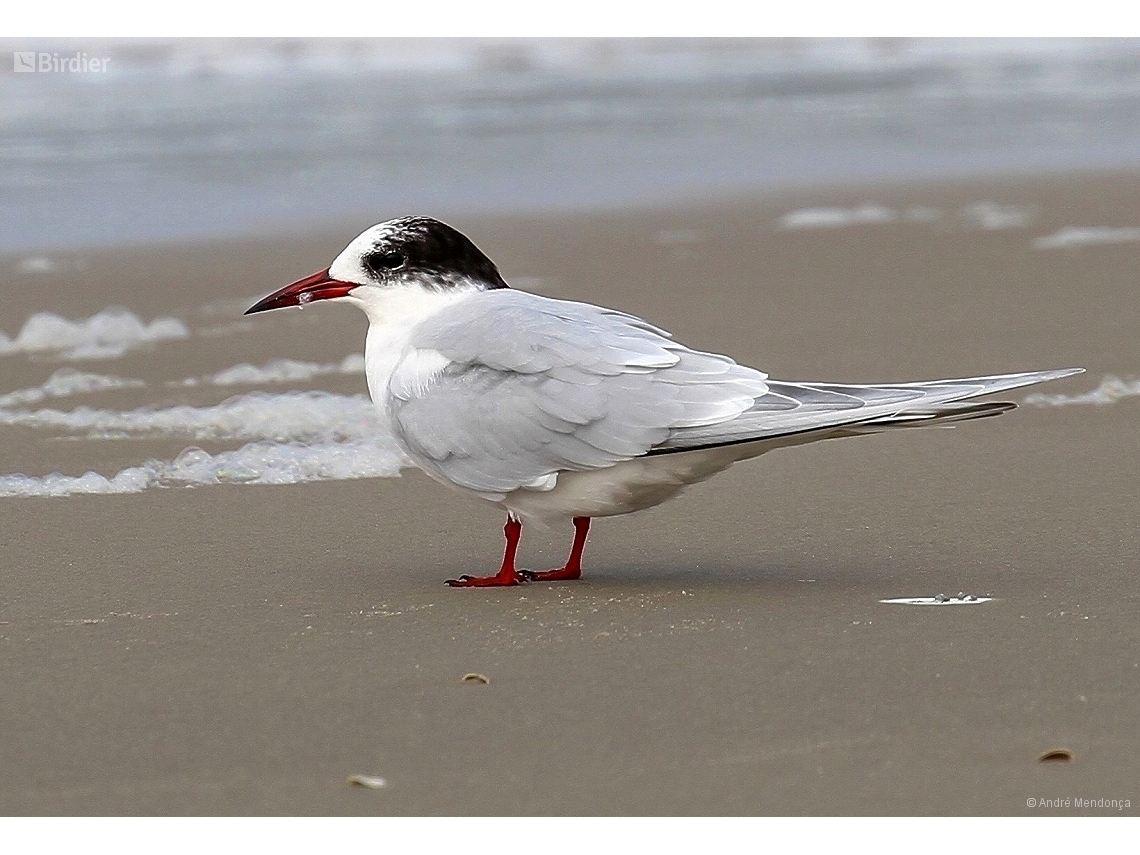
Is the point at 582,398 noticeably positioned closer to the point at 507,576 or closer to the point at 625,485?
the point at 625,485

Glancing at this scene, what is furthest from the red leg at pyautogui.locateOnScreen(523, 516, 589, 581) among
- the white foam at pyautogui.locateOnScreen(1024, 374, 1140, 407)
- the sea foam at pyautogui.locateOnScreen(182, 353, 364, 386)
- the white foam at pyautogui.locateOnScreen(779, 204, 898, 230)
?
the white foam at pyautogui.locateOnScreen(779, 204, 898, 230)

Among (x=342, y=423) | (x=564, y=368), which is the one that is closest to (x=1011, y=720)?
(x=564, y=368)

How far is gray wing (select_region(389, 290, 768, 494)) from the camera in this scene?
418cm

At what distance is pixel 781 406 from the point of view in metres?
4.09

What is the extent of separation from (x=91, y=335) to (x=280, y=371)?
1.31m

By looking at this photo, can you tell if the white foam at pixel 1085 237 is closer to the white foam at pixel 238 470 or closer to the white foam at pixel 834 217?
the white foam at pixel 834 217

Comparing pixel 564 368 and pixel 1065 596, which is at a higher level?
pixel 564 368

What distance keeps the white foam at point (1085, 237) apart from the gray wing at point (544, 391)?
17.2ft

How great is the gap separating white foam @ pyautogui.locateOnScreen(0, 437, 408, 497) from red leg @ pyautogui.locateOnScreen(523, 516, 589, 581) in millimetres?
1178

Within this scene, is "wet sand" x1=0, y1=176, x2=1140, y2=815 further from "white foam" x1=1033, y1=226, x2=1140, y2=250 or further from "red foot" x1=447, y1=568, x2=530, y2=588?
"white foam" x1=1033, y1=226, x2=1140, y2=250

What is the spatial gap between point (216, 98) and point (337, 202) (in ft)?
16.0

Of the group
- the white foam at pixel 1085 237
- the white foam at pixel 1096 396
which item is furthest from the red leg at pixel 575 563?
the white foam at pixel 1085 237

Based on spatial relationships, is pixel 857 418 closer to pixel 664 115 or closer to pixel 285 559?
pixel 285 559

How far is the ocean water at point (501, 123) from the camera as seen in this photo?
1145cm
